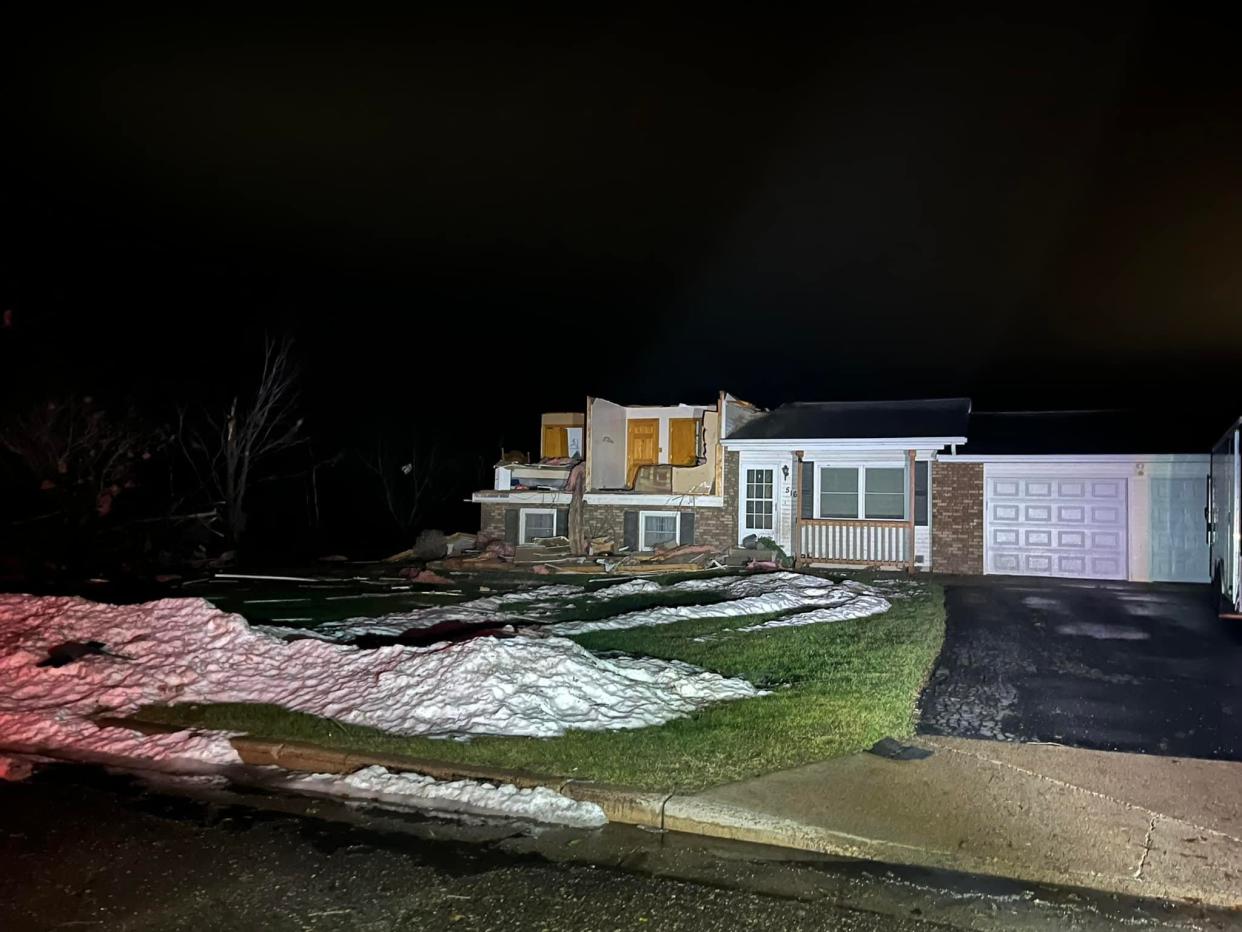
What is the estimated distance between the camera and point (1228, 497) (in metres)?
12.2

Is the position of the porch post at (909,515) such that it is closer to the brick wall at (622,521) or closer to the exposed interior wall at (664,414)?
the brick wall at (622,521)

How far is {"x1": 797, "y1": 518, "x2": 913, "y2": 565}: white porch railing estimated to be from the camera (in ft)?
66.0

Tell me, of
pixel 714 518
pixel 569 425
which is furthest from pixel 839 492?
pixel 569 425

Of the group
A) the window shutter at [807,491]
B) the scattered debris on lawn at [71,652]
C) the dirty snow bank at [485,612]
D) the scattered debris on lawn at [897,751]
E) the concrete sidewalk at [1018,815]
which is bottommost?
the dirty snow bank at [485,612]

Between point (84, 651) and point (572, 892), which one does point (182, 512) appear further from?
point (572, 892)

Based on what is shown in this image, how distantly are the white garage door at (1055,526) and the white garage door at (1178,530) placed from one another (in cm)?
61

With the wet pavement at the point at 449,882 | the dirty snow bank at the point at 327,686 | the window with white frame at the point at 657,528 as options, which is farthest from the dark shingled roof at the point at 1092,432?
the wet pavement at the point at 449,882

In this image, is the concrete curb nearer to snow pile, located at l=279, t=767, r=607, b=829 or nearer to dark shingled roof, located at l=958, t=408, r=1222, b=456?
snow pile, located at l=279, t=767, r=607, b=829

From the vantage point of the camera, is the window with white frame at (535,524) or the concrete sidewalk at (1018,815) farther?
the window with white frame at (535,524)

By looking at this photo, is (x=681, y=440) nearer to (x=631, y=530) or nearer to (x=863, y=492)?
(x=631, y=530)

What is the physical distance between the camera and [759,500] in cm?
2198

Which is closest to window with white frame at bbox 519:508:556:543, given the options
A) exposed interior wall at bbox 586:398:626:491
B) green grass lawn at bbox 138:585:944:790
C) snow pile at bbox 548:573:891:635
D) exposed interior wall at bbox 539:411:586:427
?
exposed interior wall at bbox 586:398:626:491

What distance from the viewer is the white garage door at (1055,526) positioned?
61.1 ft

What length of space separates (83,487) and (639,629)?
1860cm
